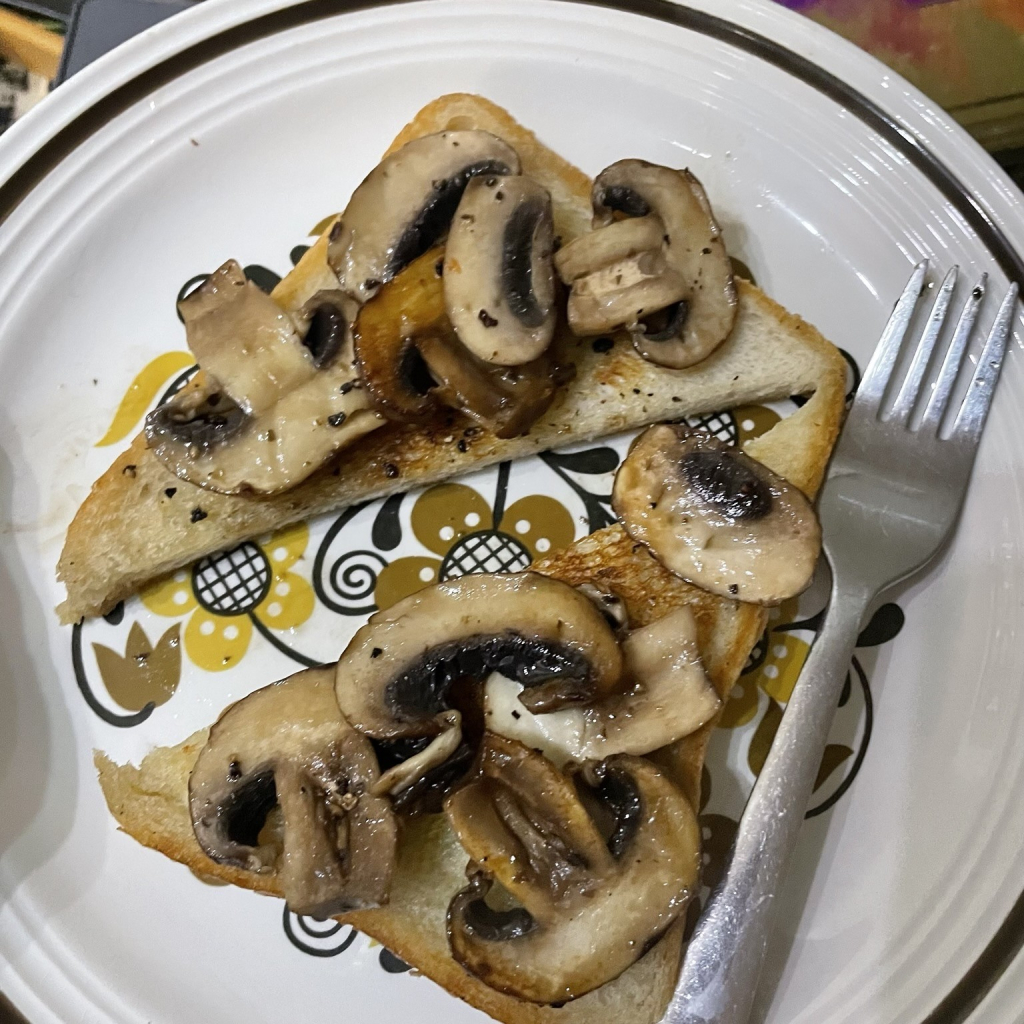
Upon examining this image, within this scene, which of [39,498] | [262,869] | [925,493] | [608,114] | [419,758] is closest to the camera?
[419,758]

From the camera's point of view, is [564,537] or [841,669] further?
[564,537]

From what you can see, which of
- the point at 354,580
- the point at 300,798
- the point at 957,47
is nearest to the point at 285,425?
the point at 354,580

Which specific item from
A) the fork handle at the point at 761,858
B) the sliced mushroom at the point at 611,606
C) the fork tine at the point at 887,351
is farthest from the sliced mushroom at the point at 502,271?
the fork handle at the point at 761,858

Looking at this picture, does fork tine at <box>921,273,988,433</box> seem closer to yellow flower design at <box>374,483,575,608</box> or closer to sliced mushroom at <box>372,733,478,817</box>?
yellow flower design at <box>374,483,575,608</box>

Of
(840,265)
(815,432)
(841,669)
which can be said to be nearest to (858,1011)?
(841,669)

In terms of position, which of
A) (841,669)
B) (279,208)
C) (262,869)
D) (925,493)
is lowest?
(841,669)

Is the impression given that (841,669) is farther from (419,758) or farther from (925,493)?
(419,758)

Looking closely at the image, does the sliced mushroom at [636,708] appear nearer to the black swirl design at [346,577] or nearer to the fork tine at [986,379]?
the black swirl design at [346,577]
